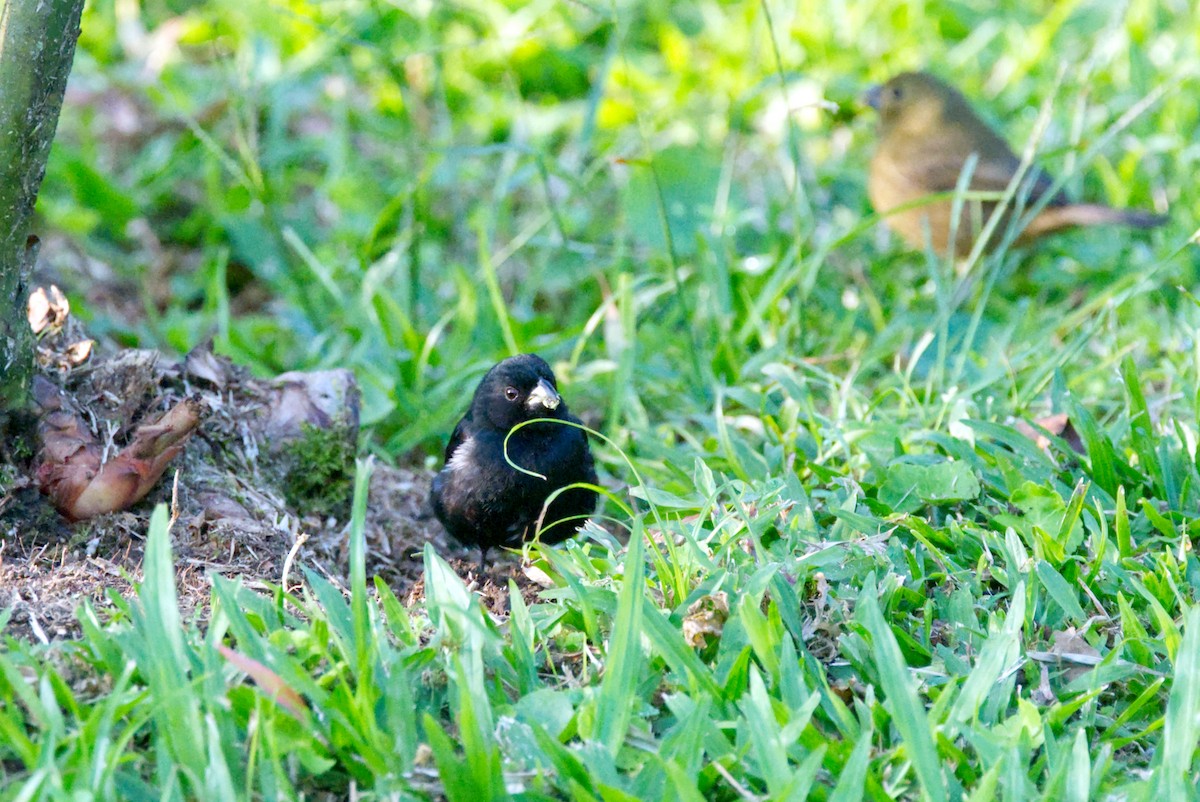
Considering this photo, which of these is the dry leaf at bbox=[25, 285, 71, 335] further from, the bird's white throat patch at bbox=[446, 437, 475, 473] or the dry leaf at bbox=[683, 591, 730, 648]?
the dry leaf at bbox=[683, 591, 730, 648]

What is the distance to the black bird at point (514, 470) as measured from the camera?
3311 mm

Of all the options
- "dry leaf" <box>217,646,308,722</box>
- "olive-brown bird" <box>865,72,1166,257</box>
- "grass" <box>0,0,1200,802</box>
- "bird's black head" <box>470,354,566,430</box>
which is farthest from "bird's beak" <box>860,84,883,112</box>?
"dry leaf" <box>217,646,308,722</box>

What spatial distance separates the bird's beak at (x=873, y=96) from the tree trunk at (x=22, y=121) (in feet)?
14.2

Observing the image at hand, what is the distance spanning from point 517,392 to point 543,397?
0.12 meters

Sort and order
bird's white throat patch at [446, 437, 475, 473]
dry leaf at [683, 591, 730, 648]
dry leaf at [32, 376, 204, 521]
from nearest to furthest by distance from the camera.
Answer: dry leaf at [683, 591, 730, 648]
dry leaf at [32, 376, 204, 521]
bird's white throat patch at [446, 437, 475, 473]

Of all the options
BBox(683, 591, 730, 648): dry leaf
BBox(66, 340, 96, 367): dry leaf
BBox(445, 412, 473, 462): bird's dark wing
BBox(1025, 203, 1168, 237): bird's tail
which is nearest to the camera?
BBox(683, 591, 730, 648): dry leaf

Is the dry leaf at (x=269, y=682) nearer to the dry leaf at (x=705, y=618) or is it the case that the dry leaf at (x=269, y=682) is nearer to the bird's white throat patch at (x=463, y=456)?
the dry leaf at (x=705, y=618)

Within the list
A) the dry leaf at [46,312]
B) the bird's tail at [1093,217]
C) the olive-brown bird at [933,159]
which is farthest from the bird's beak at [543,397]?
the bird's tail at [1093,217]

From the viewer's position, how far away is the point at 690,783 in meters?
2.01

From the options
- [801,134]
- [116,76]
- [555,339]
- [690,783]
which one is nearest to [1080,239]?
[801,134]

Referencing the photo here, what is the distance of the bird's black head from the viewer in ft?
11.2

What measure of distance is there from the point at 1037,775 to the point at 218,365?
2.43m

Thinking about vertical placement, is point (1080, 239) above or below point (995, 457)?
below

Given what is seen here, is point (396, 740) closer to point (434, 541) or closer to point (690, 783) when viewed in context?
point (690, 783)
